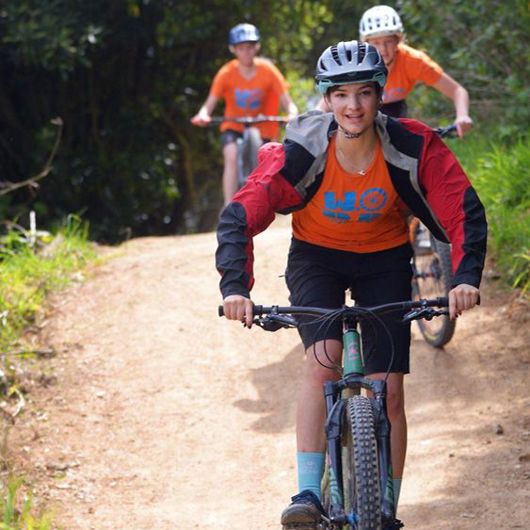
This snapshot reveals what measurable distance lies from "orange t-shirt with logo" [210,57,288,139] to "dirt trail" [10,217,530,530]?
172cm

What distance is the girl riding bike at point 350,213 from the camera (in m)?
4.30

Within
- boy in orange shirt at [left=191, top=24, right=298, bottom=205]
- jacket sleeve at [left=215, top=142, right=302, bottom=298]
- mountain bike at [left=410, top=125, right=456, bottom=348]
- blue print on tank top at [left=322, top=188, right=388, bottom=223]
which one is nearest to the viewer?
jacket sleeve at [left=215, top=142, right=302, bottom=298]

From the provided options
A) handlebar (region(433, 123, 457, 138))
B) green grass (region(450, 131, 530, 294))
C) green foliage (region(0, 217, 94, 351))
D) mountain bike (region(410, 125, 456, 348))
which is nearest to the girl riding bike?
handlebar (region(433, 123, 457, 138))

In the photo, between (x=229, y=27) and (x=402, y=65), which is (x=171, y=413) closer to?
(x=402, y=65)

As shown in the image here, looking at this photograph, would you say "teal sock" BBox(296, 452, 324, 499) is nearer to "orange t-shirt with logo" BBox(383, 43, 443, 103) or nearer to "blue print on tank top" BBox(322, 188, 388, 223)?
"blue print on tank top" BBox(322, 188, 388, 223)

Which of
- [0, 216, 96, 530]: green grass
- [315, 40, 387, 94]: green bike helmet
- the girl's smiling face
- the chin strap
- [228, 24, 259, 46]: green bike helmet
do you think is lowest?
[0, 216, 96, 530]: green grass

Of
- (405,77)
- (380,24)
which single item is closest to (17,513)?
(380,24)

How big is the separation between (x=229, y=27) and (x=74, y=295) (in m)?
7.12

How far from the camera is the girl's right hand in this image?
161 inches

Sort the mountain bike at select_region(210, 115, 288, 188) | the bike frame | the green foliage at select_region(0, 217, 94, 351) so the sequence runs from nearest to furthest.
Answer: the bike frame < the green foliage at select_region(0, 217, 94, 351) < the mountain bike at select_region(210, 115, 288, 188)

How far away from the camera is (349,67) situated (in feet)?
14.1

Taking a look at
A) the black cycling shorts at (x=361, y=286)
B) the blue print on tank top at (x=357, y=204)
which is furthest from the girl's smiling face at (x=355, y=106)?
the black cycling shorts at (x=361, y=286)

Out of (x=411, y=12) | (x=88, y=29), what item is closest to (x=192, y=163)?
(x=88, y=29)

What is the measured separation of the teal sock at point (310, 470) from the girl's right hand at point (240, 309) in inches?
23.2
